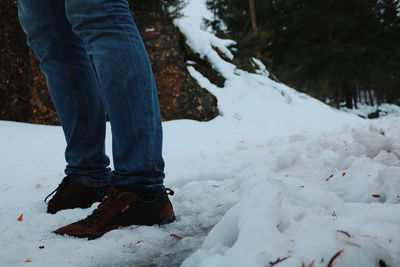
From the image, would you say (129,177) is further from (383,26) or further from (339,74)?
(383,26)

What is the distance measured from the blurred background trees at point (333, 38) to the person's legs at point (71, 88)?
14342 mm

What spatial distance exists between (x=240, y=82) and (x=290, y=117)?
1.20 m

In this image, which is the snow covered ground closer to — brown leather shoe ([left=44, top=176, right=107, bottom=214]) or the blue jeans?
brown leather shoe ([left=44, top=176, right=107, bottom=214])

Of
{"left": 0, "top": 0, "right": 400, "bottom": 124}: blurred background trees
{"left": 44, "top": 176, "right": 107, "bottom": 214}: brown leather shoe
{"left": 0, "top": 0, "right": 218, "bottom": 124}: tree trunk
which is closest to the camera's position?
{"left": 44, "top": 176, "right": 107, "bottom": 214}: brown leather shoe

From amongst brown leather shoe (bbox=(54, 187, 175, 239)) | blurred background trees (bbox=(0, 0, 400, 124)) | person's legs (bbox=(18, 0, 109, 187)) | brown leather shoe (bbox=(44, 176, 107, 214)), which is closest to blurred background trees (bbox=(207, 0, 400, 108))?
blurred background trees (bbox=(0, 0, 400, 124))

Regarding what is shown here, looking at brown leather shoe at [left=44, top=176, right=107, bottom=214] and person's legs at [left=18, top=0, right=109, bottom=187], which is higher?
person's legs at [left=18, top=0, right=109, bottom=187]

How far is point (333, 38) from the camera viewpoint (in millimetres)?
17016

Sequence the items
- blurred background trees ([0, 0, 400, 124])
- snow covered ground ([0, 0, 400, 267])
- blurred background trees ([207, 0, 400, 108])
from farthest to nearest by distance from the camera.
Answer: blurred background trees ([207, 0, 400, 108]) < blurred background trees ([0, 0, 400, 124]) < snow covered ground ([0, 0, 400, 267])

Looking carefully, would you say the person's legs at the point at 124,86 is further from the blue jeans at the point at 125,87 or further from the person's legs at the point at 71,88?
the person's legs at the point at 71,88

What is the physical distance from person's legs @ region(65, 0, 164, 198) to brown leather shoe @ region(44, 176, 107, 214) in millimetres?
302

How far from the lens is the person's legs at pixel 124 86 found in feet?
3.37

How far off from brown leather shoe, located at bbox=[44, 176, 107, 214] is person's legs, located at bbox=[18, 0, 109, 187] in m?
0.03

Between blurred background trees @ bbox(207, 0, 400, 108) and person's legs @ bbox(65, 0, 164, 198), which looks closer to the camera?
person's legs @ bbox(65, 0, 164, 198)

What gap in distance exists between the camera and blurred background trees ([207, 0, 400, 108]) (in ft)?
51.3
